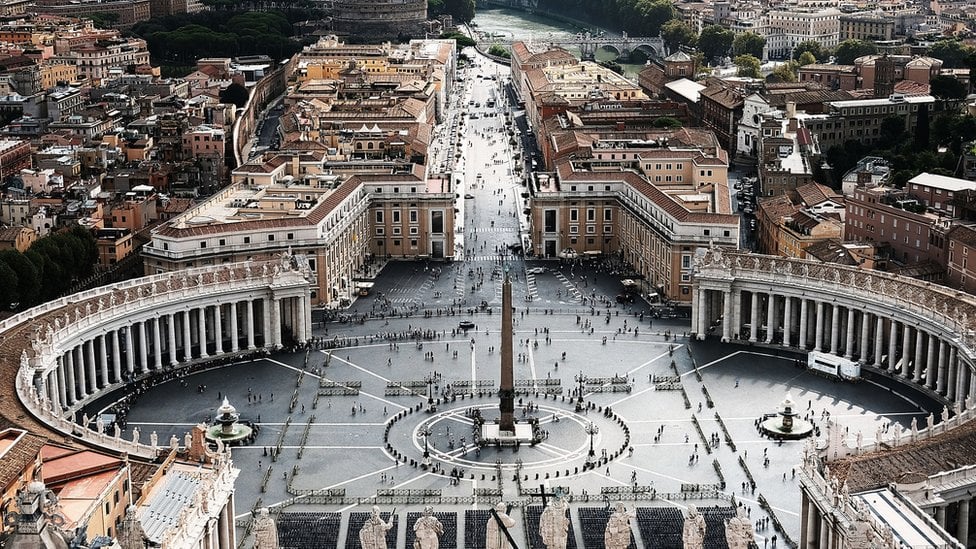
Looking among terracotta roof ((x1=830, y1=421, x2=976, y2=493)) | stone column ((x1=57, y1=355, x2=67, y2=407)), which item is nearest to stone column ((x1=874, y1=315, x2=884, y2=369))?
terracotta roof ((x1=830, y1=421, x2=976, y2=493))

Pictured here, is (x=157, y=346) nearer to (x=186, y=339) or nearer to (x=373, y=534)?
(x=186, y=339)

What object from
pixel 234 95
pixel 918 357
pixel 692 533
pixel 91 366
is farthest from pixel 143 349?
pixel 234 95

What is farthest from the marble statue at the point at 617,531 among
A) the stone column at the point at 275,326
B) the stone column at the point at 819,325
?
the stone column at the point at 275,326

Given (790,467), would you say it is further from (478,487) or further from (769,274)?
(769,274)

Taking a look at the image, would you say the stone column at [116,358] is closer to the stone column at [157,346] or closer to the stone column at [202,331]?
the stone column at [157,346]

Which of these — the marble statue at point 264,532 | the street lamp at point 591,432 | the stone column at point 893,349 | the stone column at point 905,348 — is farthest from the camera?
the stone column at point 893,349

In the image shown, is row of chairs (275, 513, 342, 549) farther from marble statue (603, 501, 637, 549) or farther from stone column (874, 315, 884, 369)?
stone column (874, 315, 884, 369)

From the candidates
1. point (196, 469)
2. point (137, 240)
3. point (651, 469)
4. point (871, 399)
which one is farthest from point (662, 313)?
point (196, 469)
